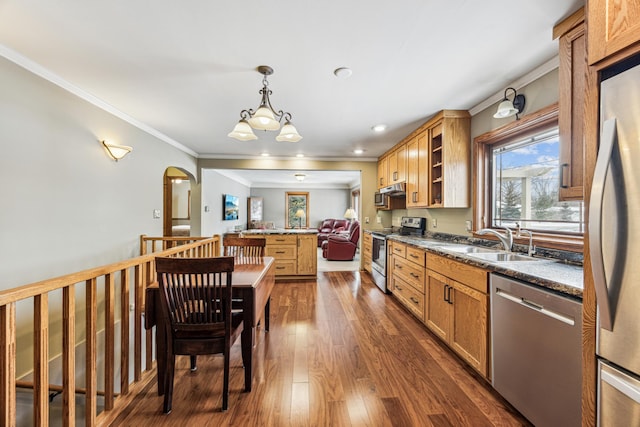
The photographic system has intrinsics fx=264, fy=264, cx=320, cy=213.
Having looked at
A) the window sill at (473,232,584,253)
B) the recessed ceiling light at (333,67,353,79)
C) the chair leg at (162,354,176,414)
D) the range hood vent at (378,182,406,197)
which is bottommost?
the chair leg at (162,354,176,414)

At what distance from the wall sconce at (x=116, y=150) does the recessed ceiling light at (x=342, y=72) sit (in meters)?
2.54

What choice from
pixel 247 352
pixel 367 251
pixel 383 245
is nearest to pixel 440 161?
pixel 383 245

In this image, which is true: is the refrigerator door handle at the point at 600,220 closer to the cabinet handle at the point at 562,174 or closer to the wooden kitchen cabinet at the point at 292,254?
the cabinet handle at the point at 562,174

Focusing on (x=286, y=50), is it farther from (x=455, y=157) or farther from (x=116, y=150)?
(x=116, y=150)

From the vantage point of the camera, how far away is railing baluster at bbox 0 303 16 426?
3.23ft

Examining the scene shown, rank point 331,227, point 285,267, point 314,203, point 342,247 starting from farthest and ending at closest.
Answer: point 314,203, point 331,227, point 342,247, point 285,267

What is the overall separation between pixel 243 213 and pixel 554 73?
8579 millimetres

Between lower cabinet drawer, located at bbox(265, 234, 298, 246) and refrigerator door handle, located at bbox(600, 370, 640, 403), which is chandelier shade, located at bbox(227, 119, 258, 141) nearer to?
refrigerator door handle, located at bbox(600, 370, 640, 403)

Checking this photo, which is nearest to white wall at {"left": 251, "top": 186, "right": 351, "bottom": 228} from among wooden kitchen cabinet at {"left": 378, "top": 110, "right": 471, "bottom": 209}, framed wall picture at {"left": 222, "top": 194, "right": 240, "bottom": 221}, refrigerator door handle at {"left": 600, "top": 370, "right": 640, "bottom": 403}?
framed wall picture at {"left": 222, "top": 194, "right": 240, "bottom": 221}

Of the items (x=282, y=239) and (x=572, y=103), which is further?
(x=282, y=239)

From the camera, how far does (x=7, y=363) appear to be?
1.00 metres

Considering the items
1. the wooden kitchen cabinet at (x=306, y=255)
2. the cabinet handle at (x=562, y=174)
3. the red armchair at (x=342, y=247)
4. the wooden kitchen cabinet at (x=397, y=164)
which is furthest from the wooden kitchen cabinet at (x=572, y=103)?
the red armchair at (x=342, y=247)

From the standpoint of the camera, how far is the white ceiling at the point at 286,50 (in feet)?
4.99

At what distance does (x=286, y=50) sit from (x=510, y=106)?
6.05ft
